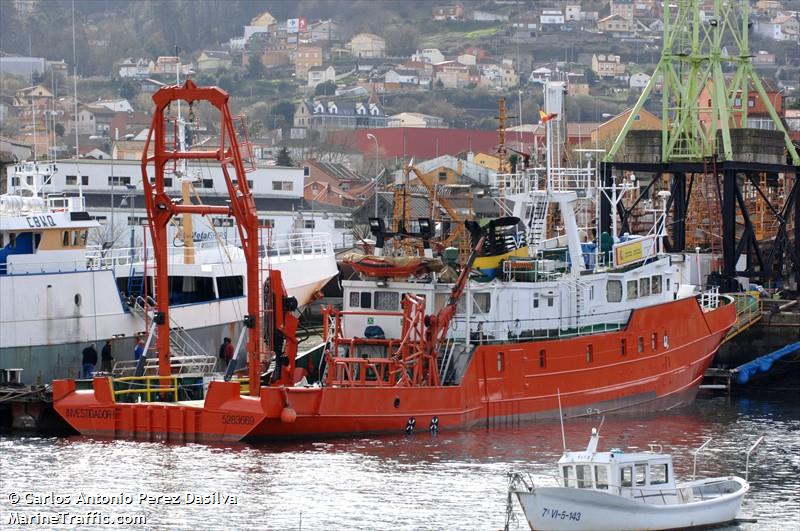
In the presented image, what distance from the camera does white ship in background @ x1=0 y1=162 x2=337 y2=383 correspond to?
44500 millimetres

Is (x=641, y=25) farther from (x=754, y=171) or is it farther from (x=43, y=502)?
(x=43, y=502)

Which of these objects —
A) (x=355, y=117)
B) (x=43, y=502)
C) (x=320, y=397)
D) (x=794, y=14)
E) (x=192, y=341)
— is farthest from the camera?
(x=794, y=14)

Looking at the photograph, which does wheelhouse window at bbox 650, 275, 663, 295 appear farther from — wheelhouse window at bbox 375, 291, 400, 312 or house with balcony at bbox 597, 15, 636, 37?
house with balcony at bbox 597, 15, 636, 37

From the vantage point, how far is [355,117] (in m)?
150

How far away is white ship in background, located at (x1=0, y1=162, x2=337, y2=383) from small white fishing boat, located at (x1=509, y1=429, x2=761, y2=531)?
14.8 metres

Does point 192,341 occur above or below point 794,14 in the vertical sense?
below

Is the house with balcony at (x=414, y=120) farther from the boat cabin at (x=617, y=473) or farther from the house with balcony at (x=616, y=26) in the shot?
the boat cabin at (x=617, y=473)

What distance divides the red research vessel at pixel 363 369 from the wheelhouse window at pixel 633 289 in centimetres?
5

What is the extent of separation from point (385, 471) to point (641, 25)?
162295mm

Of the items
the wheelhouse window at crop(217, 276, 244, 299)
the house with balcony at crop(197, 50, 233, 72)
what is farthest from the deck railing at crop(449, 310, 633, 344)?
the house with balcony at crop(197, 50, 233, 72)

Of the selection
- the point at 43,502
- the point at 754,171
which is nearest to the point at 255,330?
the point at 43,502

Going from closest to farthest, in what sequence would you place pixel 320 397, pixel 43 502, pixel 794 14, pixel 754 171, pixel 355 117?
pixel 43 502
pixel 320 397
pixel 754 171
pixel 355 117
pixel 794 14

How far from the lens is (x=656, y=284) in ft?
155

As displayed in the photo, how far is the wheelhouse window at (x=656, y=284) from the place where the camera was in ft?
154
